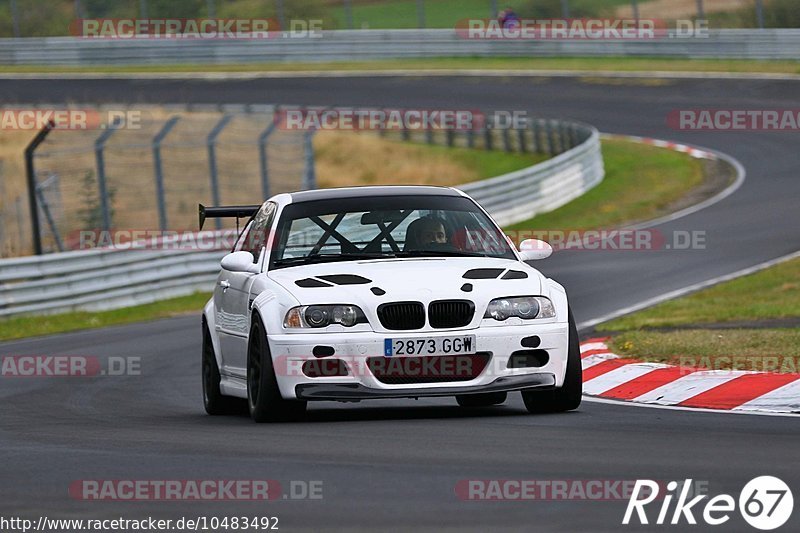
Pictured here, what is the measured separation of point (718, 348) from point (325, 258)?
3.75 metres

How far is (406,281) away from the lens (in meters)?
9.09

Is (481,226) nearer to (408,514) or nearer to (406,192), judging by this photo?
(406,192)

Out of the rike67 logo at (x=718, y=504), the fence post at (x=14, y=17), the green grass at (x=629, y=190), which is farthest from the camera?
the fence post at (x=14, y=17)

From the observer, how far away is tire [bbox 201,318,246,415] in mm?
10734

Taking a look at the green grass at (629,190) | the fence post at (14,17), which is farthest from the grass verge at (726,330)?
the fence post at (14,17)

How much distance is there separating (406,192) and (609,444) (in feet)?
10.2

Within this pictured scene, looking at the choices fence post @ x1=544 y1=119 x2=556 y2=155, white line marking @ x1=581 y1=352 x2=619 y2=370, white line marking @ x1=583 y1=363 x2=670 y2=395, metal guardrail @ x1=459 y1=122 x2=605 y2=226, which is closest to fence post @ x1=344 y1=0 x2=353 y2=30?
fence post @ x1=544 y1=119 x2=556 y2=155

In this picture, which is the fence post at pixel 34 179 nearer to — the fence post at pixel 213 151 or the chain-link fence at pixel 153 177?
the chain-link fence at pixel 153 177

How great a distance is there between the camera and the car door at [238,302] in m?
9.97

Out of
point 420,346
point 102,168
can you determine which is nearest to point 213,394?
point 420,346

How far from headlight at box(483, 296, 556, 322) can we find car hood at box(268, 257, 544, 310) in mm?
38

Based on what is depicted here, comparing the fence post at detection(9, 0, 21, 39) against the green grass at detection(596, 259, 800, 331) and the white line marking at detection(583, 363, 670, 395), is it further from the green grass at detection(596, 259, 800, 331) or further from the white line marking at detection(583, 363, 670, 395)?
the white line marking at detection(583, 363, 670, 395)

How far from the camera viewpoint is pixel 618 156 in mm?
34188

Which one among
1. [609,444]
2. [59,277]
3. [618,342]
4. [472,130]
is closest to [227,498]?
[609,444]
